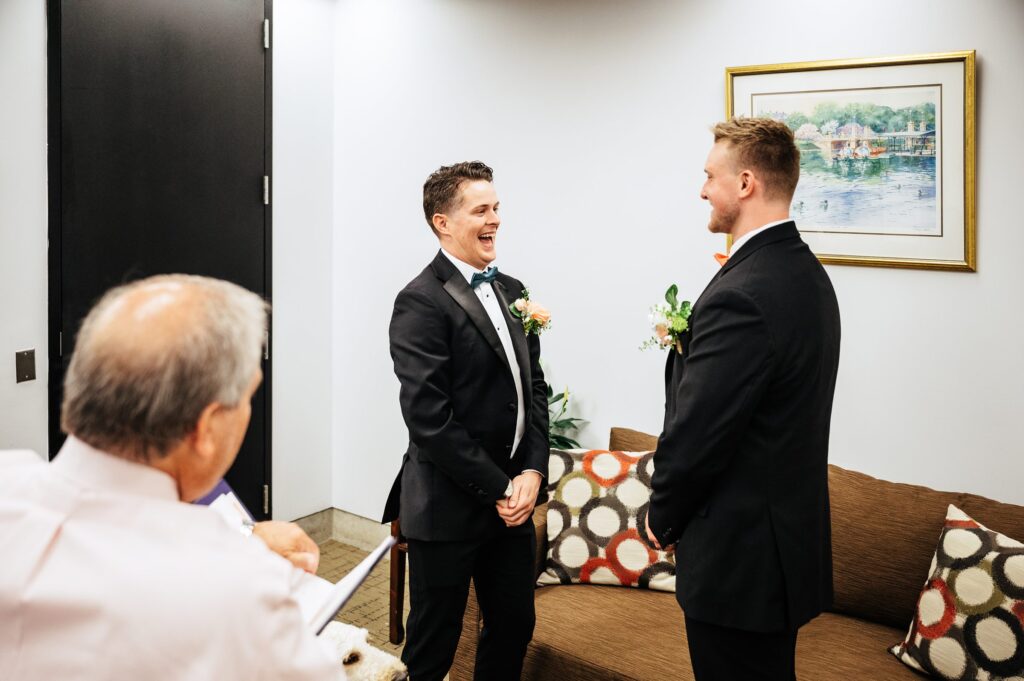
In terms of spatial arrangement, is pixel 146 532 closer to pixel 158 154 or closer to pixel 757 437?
pixel 757 437

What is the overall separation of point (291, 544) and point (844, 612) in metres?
2.08

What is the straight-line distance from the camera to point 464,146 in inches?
162

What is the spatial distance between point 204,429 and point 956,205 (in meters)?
2.68

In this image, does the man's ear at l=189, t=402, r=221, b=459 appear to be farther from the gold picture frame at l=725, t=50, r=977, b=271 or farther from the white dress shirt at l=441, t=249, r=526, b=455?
the gold picture frame at l=725, t=50, r=977, b=271

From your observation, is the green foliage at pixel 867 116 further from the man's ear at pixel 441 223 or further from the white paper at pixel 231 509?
the white paper at pixel 231 509

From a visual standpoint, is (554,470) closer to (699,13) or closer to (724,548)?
(724,548)

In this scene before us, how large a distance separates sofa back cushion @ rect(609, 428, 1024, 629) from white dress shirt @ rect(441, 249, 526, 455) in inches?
43.8

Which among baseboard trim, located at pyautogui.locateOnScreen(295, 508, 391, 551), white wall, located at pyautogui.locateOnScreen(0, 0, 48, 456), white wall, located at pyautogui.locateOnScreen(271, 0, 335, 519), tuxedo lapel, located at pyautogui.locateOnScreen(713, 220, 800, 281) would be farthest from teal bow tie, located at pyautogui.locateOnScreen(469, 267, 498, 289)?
baseboard trim, located at pyautogui.locateOnScreen(295, 508, 391, 551)

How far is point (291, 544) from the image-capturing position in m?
1.46

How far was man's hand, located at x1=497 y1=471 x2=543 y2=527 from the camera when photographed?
2467mm

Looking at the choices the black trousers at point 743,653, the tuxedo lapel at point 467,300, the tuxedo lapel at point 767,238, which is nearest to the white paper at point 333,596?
the black trousers at point 743,653

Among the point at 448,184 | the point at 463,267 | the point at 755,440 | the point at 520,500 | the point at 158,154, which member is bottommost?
the point at 520,500

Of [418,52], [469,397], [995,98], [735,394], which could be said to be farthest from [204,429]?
[418,52]

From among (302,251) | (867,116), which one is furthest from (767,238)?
(302,251)
